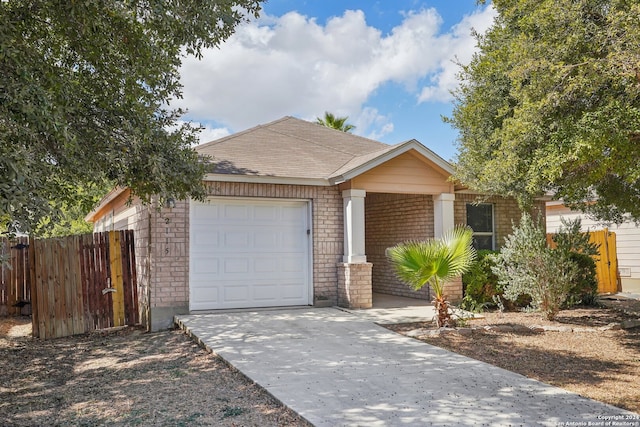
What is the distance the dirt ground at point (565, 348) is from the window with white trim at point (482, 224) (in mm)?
2812

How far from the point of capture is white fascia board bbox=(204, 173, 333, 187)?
9.50 metres

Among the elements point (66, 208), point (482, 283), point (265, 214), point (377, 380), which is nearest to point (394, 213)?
point (482, 283)

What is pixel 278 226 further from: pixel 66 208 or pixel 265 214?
pixel 66 208

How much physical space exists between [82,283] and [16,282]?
373cm

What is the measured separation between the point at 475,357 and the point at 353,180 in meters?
4.88

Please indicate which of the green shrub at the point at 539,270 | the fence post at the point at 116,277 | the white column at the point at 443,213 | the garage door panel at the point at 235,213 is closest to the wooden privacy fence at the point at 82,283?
the fence post at the point at 116,277

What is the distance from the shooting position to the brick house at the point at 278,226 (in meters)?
9.36

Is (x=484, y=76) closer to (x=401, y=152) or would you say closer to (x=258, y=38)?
(x=401, y=152)

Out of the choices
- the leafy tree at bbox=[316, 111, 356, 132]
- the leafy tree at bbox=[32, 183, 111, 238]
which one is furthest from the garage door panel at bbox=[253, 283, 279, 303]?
the leafy tree at bbox=[316, 111, 356, 132]

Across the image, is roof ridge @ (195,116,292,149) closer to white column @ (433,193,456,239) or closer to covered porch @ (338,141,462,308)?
covered porch @ (338,141,462,308)

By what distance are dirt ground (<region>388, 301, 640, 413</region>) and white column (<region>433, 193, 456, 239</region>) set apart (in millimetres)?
2238

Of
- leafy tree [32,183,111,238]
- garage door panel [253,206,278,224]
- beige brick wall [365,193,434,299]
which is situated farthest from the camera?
beige brick wall [365,193,434,299]

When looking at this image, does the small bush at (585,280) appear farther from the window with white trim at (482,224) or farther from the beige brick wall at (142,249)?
the beige brick wall at (142,249)

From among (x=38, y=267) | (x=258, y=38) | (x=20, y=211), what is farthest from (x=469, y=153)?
(x=38, y=267)
